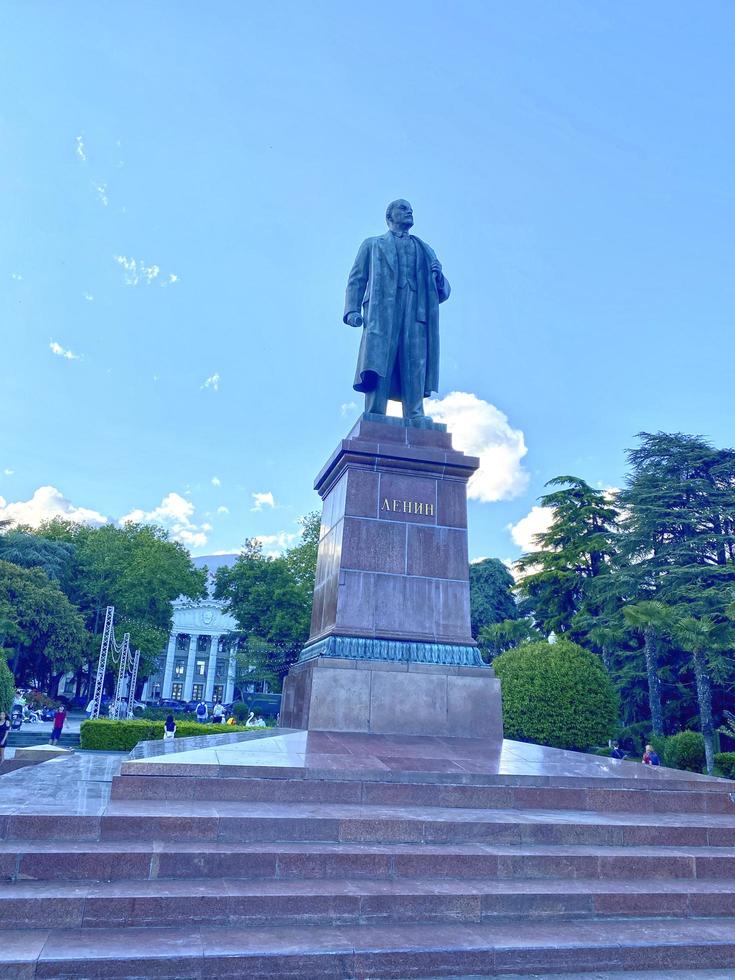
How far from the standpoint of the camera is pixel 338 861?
549 centimetres

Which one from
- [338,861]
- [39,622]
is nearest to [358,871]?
[338,861]

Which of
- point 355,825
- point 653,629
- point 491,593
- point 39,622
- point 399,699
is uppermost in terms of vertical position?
point 491,593

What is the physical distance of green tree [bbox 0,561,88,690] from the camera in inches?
1811

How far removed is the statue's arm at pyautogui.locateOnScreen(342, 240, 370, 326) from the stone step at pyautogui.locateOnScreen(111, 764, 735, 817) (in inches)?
354

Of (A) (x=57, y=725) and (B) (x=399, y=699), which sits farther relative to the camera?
(A) (x=57, y=725)

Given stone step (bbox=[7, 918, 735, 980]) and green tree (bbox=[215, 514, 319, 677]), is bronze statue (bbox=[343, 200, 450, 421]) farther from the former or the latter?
green tree (bbox=[215, 514, 319, 677])

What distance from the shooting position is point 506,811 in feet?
22.5

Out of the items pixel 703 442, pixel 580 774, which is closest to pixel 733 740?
pixel 703 442

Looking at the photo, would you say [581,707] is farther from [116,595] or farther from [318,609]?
[116,595]

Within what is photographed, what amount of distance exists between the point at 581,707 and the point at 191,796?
2522 cm

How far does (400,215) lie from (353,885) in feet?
38.8

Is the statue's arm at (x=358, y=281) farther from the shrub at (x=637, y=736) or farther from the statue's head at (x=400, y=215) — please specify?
the shrub at (x=637, y=736)

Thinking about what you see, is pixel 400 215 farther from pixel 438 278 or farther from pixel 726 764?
pixel 726 764

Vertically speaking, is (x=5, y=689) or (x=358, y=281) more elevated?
(x=358, y=281)
